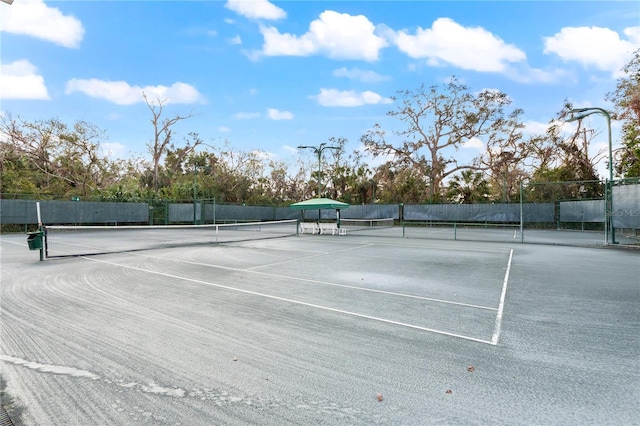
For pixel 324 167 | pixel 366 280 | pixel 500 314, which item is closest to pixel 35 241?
pixel 366 280

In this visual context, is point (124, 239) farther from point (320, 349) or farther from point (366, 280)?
point (320, 349)

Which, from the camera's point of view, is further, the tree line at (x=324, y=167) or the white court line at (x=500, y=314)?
the tree line at (x=324, y=167)

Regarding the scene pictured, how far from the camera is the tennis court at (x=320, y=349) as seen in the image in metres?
2.71

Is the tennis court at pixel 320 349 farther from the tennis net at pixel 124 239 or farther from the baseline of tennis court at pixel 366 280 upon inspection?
the tennis net at pixel 124 239

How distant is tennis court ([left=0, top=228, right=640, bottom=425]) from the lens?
107 inches

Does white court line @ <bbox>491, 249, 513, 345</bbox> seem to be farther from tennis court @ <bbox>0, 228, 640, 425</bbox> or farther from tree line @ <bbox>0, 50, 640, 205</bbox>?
tree line @ <bbox>0, 50, 640, 205</bbox>

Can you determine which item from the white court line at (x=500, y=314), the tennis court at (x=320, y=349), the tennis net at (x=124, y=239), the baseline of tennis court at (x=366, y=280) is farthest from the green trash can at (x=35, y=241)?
the white court line at (x=500, y=314)

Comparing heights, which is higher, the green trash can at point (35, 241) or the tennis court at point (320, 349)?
the green trash can at point (35, 241)

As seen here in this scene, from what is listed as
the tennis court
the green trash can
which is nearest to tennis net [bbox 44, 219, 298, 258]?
the green trash can

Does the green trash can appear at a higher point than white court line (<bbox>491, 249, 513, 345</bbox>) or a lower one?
higher

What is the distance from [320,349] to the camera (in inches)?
152

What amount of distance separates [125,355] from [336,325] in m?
2.46

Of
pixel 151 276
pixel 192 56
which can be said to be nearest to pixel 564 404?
pixel 151 276

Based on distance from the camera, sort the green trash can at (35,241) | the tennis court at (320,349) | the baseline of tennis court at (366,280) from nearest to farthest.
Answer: the tennis court at (320,349) < the baseline of tennis court at (366,280) < the green trash can at (35,241)
